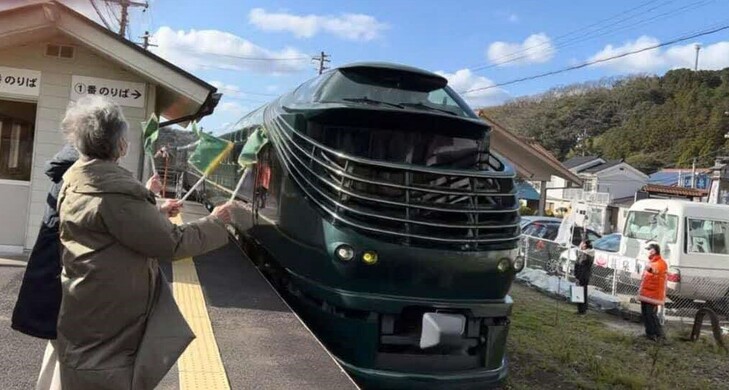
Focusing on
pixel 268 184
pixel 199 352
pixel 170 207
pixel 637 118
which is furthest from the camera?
pixel 637 118

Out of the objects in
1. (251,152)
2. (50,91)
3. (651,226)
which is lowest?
(651,226)

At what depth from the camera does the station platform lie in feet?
14.1

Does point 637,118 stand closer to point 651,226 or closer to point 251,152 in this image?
point 651,226

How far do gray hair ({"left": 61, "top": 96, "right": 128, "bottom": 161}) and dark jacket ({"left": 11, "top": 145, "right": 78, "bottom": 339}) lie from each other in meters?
0.37

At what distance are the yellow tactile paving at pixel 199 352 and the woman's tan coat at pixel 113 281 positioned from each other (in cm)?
161

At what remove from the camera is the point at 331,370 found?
4.58 m

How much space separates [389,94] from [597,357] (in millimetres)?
4830

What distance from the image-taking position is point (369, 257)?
504 cm

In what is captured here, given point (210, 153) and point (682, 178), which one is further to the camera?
point (682, 178)

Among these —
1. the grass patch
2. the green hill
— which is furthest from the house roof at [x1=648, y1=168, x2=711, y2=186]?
the grass patch

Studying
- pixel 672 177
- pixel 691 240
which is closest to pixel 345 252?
pixel 691 240

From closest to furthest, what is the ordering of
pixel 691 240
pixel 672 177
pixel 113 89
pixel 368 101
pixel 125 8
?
pixel 368 101 → pixel 113 89 → pixel 691 240 → pixel 125 8 → pixel 672 177

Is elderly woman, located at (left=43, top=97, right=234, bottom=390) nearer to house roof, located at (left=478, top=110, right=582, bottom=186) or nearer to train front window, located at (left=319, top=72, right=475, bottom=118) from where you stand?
train front window, located at (left=319, top=72, right=475, bottom=118)

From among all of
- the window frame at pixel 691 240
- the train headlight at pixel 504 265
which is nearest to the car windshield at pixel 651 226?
the window frame at pixel 691 240
